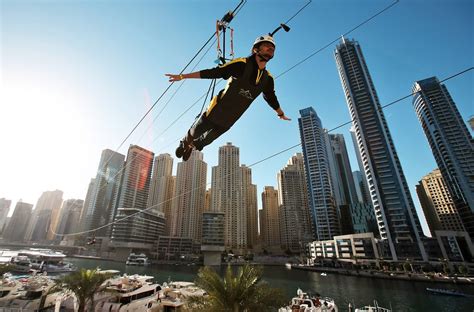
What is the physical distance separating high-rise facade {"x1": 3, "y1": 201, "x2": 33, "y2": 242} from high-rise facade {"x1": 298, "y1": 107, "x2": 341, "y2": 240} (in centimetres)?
20272

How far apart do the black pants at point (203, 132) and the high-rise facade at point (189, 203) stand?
121520mm

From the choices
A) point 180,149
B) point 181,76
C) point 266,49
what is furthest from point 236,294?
point 266,49

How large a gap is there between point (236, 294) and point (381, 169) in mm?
101033

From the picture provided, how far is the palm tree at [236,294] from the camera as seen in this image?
935cm

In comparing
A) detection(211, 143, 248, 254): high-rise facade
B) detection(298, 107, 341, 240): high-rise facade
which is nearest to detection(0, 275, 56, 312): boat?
detection(211, 143, 248, 254): high-rise facade

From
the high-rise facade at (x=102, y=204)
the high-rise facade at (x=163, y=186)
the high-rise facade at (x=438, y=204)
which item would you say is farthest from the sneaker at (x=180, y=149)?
the high-rise facade at (x=102, y=204)

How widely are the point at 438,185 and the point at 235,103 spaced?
163972 mm

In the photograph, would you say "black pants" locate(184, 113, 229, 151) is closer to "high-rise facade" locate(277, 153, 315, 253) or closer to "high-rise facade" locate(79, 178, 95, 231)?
"high-rise facade" locate(277, 153, 315, 253)

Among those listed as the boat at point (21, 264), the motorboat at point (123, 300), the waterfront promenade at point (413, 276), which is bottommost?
the waterfront promenade at point (413, 276)

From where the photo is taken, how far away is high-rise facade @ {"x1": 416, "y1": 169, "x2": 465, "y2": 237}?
111 meters

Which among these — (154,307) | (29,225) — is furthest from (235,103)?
(29,225)

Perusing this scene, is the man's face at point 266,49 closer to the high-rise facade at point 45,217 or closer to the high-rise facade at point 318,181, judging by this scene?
the high-rise facade at point 318,181

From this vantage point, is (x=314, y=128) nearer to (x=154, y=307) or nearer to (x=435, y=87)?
(x=435, y=87)

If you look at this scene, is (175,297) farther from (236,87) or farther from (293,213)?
(293,213)
